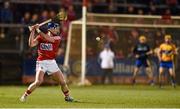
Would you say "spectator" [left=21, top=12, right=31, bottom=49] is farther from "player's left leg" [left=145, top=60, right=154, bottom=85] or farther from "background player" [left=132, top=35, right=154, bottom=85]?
"player's left leg" [left=145, top=60, right=154, bottom=85]

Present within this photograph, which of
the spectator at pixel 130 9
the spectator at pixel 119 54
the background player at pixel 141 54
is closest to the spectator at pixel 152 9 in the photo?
the spectator at pixel 130 9

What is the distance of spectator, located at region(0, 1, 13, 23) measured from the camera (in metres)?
29.2

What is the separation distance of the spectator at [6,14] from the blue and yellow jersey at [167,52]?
7.34 m

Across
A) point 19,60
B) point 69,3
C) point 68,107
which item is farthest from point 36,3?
point 68,107

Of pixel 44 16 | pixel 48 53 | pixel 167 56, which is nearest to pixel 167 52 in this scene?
pixel 167 56

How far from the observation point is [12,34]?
2986cm

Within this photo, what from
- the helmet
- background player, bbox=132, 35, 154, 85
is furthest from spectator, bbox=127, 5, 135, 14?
the helmet

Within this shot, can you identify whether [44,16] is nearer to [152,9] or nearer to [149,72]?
[149,72]

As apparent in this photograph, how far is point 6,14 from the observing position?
29.4 metres

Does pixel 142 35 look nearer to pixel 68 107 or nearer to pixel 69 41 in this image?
pixel 69 41

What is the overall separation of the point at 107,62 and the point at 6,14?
5150 millimetres

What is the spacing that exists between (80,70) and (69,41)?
55.8 inches

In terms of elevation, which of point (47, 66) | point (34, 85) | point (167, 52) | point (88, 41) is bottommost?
point (167, 52)

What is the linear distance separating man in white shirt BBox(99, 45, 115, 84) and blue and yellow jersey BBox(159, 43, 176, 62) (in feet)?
9.58
